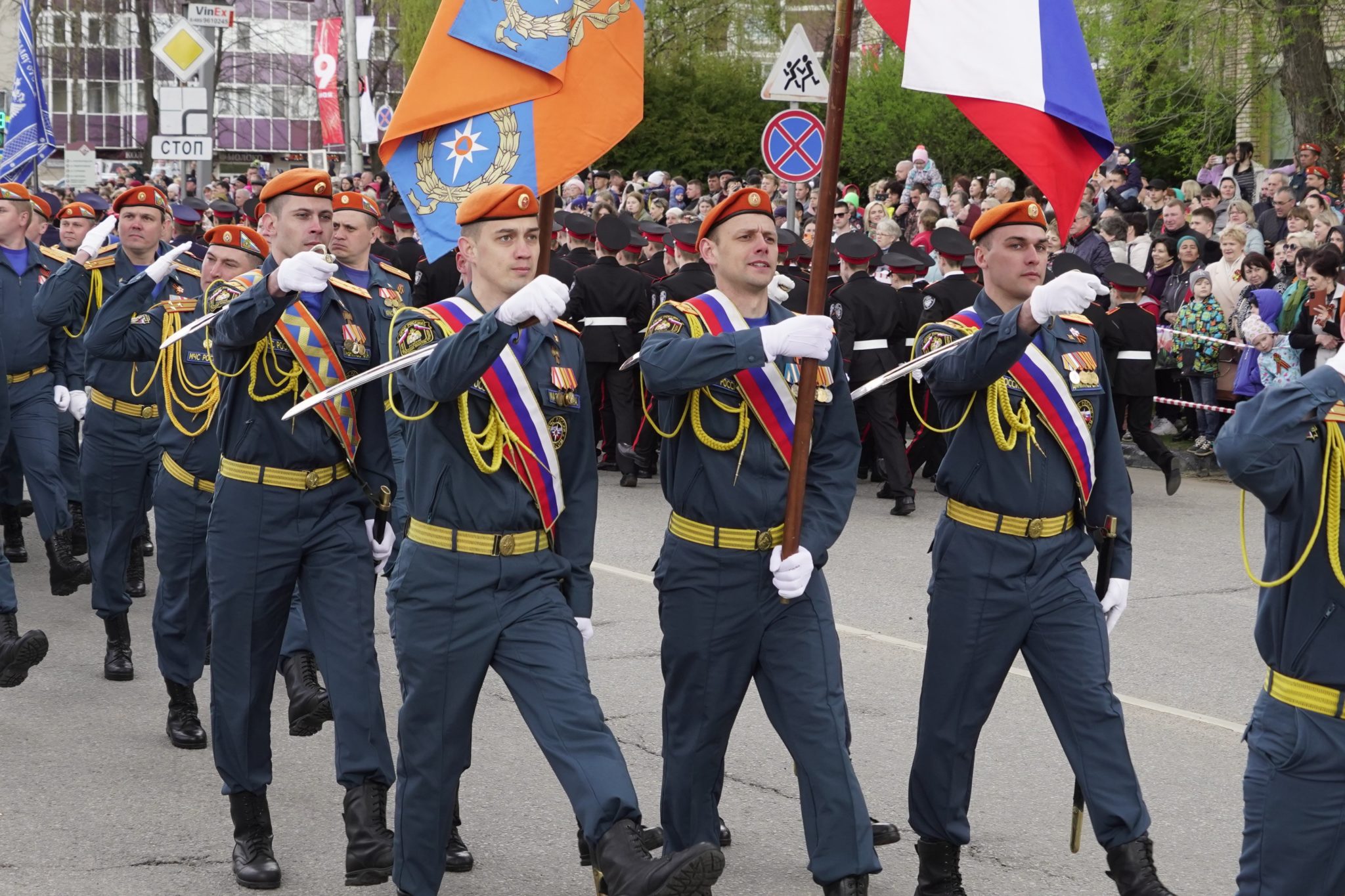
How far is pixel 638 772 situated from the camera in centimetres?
667

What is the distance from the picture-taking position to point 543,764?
683cm

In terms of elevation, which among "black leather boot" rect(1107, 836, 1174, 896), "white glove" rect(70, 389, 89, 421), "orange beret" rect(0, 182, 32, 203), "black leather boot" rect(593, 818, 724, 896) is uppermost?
"orange beret" rect(0, 182, 32, 203)

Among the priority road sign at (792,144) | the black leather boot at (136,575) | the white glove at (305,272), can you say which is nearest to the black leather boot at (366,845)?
the white glove at (305,272)

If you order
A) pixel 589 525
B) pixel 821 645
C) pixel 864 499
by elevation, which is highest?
pixel 589 525

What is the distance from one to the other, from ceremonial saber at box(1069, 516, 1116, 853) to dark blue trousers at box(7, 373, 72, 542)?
253 inches

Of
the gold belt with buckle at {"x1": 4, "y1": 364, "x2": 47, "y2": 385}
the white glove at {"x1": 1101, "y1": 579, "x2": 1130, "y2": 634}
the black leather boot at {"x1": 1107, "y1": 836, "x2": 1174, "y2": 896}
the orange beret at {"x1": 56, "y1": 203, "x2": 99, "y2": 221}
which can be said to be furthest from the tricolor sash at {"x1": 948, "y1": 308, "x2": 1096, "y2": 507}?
the orange beret at {"x1": 56, "y1": 203, "x2": 99, "y2": 221}

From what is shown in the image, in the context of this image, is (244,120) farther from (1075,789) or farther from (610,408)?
(1075,789)

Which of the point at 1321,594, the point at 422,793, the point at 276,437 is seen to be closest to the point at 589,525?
the point at 422,793

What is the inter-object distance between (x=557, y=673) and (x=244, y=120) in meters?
83.0

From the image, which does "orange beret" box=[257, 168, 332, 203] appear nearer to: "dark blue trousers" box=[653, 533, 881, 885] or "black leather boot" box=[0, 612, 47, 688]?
"dark blue trousers" box=[653, 533, 881, 885]

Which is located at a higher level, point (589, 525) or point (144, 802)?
point (589, 525)

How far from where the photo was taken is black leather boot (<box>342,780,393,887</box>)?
5.33 metres

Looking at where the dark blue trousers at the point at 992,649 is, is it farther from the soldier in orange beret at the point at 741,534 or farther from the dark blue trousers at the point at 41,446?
the dark blue trousers at the point at 41,446

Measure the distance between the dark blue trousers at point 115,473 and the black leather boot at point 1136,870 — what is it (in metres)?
5.07
